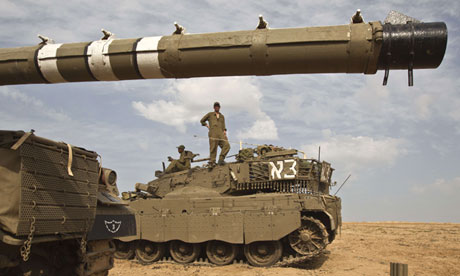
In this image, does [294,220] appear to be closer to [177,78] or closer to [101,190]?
[101,190]

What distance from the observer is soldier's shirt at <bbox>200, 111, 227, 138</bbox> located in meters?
12.3

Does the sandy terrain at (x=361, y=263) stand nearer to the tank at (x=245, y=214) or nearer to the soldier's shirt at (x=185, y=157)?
the tank at (x=245, y=214)

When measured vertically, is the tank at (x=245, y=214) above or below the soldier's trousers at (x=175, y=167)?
below

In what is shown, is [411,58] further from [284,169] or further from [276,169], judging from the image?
[276,169]

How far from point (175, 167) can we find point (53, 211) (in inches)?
376

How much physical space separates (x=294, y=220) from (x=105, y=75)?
23.7ft

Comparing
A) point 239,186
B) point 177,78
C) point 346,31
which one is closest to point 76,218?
point 177,78

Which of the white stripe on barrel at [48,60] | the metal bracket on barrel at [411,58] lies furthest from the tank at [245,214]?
the white stripe on barrel at [48,60]

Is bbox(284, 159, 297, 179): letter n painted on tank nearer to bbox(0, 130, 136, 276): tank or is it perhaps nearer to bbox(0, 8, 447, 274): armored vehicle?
bbox(0, 130, 136, 276): tank

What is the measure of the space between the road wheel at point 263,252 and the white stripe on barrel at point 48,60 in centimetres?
779

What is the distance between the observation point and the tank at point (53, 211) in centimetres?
396

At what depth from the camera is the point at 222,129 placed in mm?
12445

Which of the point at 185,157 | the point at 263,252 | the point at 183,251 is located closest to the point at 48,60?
the point at 263,252

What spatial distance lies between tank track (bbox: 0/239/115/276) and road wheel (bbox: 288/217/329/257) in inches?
227
